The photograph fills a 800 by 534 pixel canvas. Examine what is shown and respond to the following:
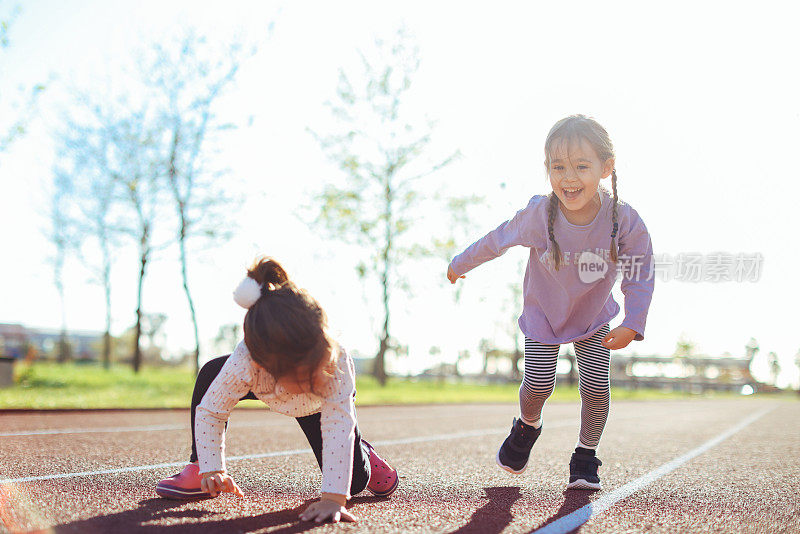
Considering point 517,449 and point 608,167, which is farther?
point 517,449

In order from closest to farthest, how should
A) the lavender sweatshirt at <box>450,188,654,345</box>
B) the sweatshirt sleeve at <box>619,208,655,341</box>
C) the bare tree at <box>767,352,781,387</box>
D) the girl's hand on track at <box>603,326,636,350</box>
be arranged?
the girl's hand on track at <box>603,326,636,350</box>
the sweatshirt sleeve at <box>619,208,655,341</box>
the lavender sweatshirt at <box>450,188,654,345</box>
the bare tree at <box>767,352,781,387</box>

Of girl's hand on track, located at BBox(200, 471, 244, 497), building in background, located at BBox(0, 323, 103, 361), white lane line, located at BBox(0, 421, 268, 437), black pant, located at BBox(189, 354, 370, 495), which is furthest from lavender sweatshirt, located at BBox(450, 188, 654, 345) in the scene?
building in background, located at BBox(0, 323, 103, 361)

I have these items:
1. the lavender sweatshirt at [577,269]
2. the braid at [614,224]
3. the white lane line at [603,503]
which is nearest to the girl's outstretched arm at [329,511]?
the white lane line at [603,503]

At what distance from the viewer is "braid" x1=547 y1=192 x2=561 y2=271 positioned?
3635 mm

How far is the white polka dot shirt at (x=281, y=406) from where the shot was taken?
8.89 ft

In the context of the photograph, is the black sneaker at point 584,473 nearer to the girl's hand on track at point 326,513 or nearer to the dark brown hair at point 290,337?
the girl's hand on track at point 326,513

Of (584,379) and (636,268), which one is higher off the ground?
(636,268)

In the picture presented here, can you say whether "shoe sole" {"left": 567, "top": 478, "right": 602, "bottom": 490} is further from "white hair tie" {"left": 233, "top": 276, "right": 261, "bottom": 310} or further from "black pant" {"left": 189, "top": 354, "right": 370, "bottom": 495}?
"white hair tie" {"left": 233, "top": 276, "right": 261, "bottom": 310}

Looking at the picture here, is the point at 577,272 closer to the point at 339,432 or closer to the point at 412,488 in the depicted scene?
the point at 412,488

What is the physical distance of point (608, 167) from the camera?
3627mm

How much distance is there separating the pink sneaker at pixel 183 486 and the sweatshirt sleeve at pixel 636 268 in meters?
2.15

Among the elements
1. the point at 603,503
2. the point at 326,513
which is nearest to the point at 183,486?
the point at 326,513

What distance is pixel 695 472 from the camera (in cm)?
475

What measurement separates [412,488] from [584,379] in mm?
1099
